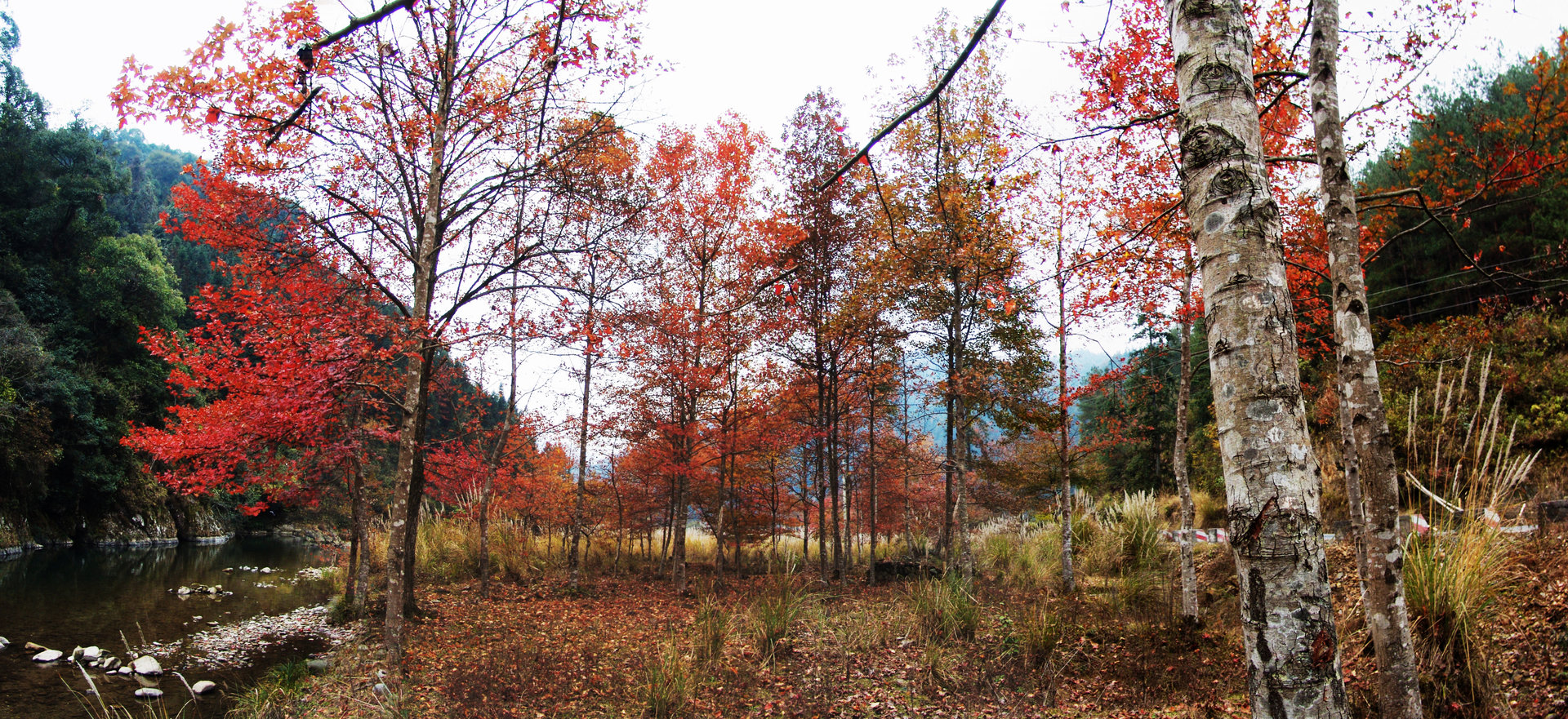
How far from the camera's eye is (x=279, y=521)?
35.7 m

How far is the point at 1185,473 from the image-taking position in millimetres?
7469

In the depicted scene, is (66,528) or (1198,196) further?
(66,528)

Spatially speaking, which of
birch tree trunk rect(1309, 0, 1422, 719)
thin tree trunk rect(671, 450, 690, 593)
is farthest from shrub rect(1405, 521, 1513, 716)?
thin tree trunk rect(671, 450, 690, 593)

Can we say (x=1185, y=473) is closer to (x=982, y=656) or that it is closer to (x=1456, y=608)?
(x=982, y=656)

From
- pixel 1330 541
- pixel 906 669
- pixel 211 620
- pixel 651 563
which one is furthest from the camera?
pixel 651 563

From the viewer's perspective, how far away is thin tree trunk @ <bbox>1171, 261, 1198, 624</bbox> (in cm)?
664

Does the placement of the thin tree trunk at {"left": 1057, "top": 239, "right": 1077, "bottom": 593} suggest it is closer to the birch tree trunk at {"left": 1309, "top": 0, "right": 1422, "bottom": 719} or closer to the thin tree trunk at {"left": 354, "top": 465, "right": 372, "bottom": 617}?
the birch tree trunk at {"left": 1309, "top": 0, "right": 1422, "bottom": 719}

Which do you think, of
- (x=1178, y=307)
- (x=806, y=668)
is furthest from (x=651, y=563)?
(x=1178, y=307)

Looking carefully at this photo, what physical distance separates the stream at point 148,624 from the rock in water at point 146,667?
0.09 metres

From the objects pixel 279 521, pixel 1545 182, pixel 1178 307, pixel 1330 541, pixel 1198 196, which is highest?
pixel 1545 182

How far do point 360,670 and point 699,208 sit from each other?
32.0 feet

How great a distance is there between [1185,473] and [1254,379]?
6.83m

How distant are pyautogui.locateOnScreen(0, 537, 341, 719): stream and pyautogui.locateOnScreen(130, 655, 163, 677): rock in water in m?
0.09

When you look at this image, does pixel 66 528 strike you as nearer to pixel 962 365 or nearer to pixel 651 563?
pixel 651 563
